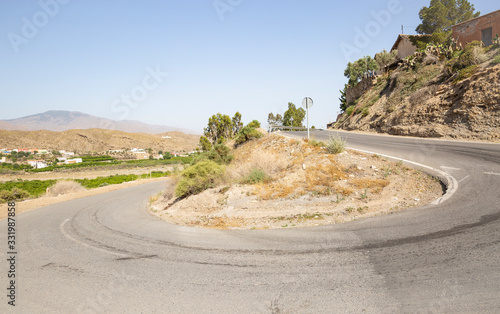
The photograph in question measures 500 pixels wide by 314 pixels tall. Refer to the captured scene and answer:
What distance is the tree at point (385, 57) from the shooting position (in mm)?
41906

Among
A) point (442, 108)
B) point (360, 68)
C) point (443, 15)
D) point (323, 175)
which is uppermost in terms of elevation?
point (443, 15)

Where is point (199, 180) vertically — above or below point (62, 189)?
above

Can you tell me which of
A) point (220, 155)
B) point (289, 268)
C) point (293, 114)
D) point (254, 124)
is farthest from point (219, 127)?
point (289, 268)

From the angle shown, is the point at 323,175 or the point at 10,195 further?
the point at 10,195

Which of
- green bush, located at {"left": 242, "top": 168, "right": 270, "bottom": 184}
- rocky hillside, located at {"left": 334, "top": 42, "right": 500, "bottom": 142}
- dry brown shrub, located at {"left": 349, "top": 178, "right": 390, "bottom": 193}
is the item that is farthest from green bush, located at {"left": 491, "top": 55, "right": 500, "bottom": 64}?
green bush, located at {"left": 242, "top": 168, "right": 270, "bottom": 184}

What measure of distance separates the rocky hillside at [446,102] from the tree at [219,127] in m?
20.9

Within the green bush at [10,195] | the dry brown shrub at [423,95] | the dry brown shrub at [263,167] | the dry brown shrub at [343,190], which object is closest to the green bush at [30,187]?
the green bush at [10,195]

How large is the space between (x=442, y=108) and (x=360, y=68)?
29.3 m

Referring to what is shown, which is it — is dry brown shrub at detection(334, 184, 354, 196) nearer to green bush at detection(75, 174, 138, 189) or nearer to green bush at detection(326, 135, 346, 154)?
green bush at detection(326, 135, 346, 154)

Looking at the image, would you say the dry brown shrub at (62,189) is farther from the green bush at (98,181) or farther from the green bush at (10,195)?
the green bush at (98,181)

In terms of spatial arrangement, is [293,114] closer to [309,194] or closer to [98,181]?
[98,181]

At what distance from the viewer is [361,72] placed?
4312cm

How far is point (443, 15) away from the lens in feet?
140

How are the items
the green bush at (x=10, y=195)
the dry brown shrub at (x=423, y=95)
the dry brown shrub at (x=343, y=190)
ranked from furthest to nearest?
the green bush at (x=10, y=195) < the dry brown shrub at (x=423, y=95) < the dry brown shrub at (x=343, y=190)
